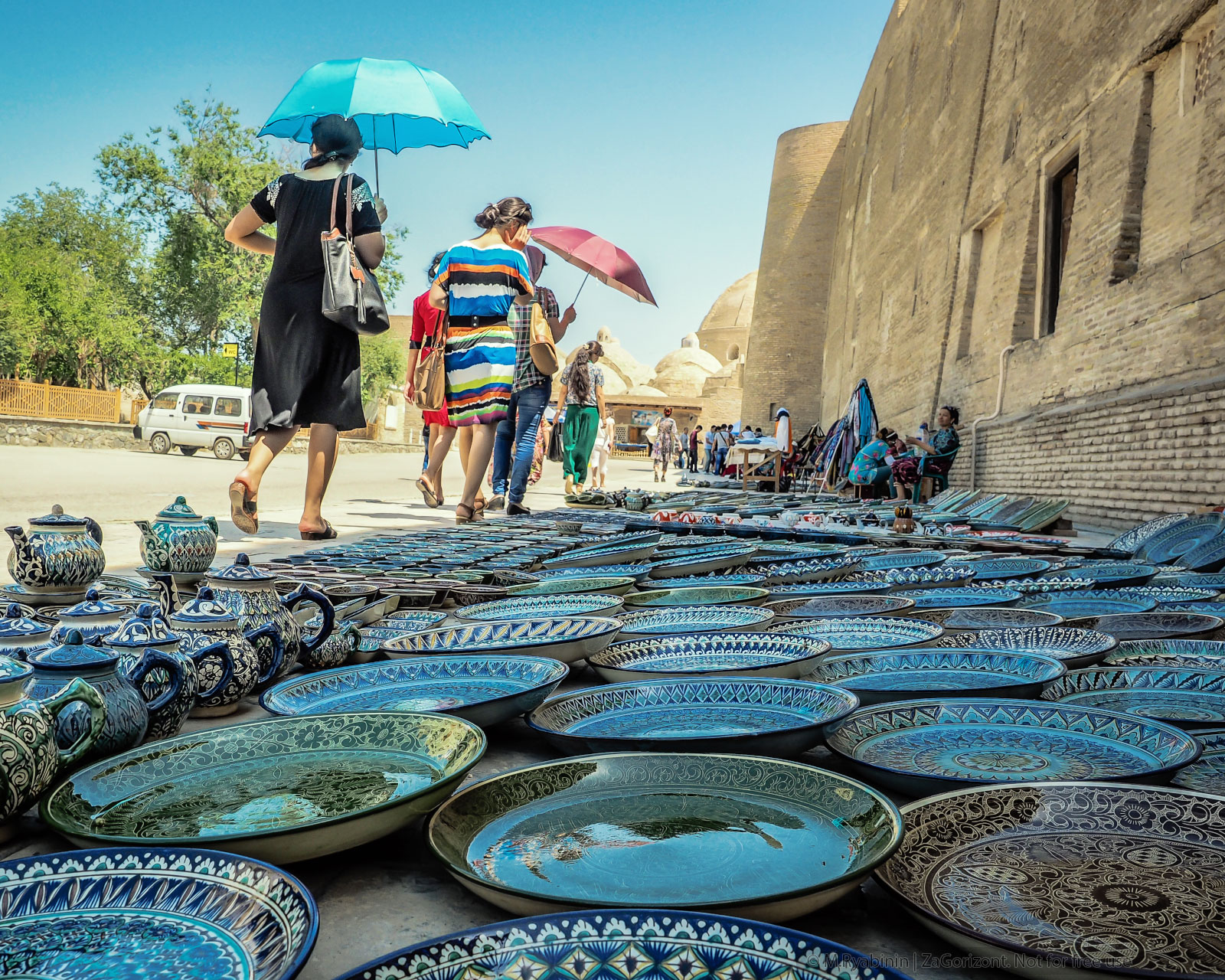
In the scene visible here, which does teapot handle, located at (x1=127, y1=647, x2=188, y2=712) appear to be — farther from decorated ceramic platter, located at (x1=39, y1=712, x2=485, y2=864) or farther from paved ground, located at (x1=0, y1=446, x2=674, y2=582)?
paved ground, located at (x1=0, y1=446, x2=674, y2=582)

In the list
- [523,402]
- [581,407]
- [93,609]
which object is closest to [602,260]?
[581,407]

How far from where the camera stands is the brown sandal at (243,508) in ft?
13.3

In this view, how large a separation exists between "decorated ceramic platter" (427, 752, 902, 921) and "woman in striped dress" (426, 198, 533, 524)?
4150mm

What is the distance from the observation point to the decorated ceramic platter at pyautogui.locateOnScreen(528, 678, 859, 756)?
1.28 m

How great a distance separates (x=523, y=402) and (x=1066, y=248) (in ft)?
22.4

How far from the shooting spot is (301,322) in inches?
165

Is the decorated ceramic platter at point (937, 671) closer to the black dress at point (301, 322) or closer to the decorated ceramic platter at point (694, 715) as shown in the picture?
the decorated ceramic platter at point (694, 715)

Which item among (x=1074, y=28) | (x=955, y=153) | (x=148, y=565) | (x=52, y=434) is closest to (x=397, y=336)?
(x=52, y=434)

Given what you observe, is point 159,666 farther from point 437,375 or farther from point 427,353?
point 427,353

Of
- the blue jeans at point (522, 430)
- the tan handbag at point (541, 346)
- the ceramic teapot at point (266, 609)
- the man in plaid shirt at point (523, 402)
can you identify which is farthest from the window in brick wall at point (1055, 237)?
the ceramic teapot at point (266, 609)

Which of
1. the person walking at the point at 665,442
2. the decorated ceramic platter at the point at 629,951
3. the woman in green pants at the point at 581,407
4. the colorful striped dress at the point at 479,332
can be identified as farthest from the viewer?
the person walking at the point at 665,442

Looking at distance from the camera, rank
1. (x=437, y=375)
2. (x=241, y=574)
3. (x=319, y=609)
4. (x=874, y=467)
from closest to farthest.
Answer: (x=241, y=574)
(x=319, y=609)
(x=437, y=375)
(x=874, y=467)

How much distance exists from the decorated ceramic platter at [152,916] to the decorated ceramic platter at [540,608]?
1490mm

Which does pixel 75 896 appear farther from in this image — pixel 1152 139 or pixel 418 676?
pixel 1152 139
